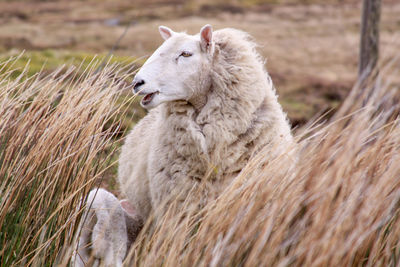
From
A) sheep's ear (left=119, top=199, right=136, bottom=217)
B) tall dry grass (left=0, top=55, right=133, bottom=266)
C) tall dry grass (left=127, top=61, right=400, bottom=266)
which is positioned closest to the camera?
tall dry grass (left=127, top=61, right=400, bottom=266)

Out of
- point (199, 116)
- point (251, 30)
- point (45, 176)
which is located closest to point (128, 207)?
point (199, 116)

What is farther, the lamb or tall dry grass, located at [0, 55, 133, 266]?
the lamb

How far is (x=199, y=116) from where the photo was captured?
A: 13.0ft

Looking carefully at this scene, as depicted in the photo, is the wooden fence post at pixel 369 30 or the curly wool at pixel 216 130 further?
the wooden fence post at pixel 369 30

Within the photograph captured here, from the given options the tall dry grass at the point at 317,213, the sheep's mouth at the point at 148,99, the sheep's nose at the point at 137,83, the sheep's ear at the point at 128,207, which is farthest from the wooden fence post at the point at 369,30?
the tall dry grass at the point at 317,213

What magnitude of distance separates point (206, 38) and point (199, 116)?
0.64 m

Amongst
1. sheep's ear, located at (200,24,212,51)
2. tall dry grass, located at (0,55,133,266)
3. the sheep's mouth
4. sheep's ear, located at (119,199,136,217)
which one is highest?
sheep's ear, located at (200,24,212,51)

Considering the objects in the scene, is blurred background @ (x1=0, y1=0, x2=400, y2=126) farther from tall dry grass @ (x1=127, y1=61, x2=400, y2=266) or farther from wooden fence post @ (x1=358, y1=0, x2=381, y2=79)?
tall dry grass @ (x1=127, y1=61, x2=400, y2=266)

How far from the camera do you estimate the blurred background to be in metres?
20.3

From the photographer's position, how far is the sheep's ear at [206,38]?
12.8 feet

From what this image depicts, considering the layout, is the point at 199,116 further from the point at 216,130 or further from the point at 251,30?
the point at 251,30

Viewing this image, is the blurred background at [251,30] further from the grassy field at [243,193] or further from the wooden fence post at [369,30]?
the grassy field at [243,193]

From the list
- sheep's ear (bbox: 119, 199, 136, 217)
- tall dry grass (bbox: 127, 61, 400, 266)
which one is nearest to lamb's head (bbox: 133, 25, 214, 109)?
sheep's ear (bbox: 119, 199, 136, 217)

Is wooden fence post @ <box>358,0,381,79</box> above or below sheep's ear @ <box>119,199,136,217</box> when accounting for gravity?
above
